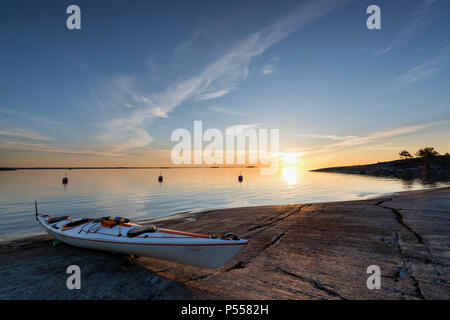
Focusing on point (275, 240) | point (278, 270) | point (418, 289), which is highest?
point (418, 289)

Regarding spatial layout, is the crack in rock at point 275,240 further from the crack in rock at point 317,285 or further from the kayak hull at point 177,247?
the kayak hull at point 177,247

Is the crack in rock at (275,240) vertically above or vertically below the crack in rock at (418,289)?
below

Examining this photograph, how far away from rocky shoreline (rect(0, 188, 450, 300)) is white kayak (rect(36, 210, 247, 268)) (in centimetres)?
43

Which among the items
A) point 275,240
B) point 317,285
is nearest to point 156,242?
point 317,285

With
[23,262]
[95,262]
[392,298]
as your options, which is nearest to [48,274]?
[95,262]

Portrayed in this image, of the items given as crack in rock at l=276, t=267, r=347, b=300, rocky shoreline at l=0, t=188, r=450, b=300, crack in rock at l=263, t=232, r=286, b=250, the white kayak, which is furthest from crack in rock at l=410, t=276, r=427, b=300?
crack in rock at l=263, t=232, r=286, b=250

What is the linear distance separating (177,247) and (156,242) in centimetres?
78

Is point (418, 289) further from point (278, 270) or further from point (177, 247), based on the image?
point (177, 247)

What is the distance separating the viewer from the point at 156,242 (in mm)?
6148

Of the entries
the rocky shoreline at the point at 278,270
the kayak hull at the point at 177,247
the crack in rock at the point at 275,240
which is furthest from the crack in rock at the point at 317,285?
the crack in rock at the point at 275,240

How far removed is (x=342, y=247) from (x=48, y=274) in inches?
393

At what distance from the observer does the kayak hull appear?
5.61 meters

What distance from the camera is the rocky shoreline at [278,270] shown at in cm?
478

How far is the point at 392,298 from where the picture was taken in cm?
432
